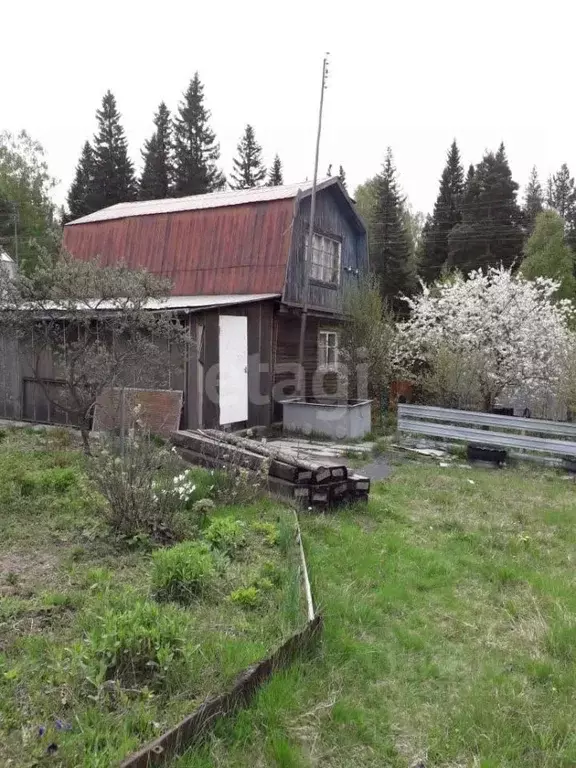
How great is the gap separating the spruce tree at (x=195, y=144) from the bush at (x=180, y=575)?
3260 centimetres

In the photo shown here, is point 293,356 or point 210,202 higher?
point 210,202

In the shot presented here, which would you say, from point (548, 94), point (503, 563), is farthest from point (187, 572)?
point (548, 94)

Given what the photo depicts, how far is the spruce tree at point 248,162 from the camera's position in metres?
36.7

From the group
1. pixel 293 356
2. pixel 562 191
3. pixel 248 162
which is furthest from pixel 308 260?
pixel 562 191

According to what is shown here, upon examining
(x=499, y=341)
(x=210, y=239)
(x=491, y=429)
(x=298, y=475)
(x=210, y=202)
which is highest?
(x=210, y=202)

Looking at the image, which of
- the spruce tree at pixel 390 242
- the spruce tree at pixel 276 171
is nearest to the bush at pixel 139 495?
the spruce tree at pixel 390 242

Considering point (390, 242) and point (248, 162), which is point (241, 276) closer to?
point (390, 242)

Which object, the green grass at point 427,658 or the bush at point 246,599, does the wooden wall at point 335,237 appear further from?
the bush at point 246,599

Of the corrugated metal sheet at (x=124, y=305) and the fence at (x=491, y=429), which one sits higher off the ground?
the corrugated metal sheet at (x=124, y=305)

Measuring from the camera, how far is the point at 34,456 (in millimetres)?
7473

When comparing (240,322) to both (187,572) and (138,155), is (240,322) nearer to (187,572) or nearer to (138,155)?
(187,572)

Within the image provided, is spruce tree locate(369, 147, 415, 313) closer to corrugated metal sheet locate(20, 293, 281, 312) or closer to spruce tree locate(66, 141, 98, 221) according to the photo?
corrugated metal sheet locate(20, 293, 281, 312)

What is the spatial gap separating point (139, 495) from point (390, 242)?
25939 millimetres

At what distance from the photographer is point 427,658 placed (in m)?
3.30
